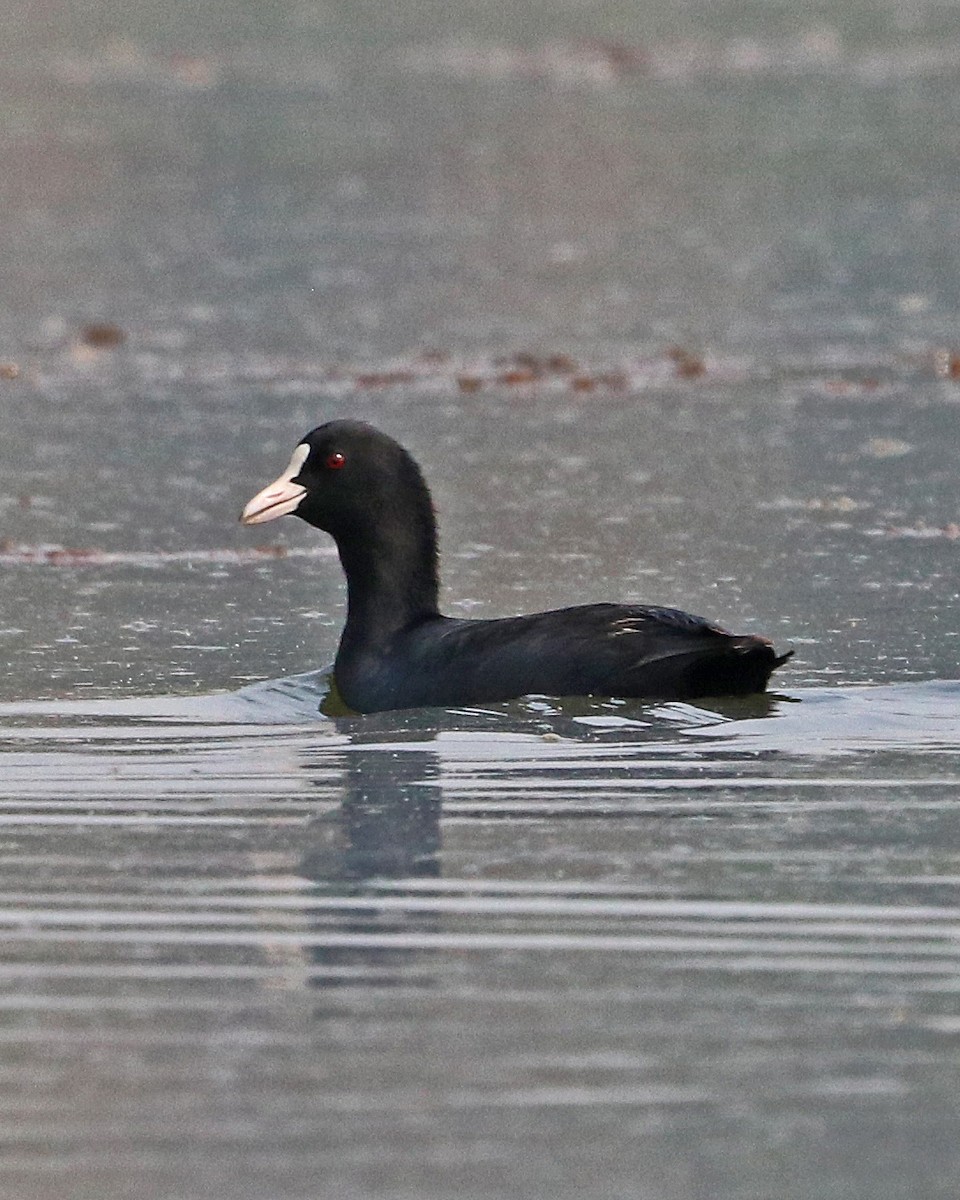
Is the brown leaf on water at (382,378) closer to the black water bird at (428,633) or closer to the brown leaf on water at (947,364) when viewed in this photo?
the brown leaf on water at (947,364)

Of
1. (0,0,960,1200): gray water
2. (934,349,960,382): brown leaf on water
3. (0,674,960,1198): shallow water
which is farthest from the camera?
(934,349,960,382): brown leaf on water

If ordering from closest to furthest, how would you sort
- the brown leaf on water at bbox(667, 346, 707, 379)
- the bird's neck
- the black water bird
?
1. the black water bird
2. the bird's neck
3. the brown leaf on water at bbox(667, 346, 707, 379)

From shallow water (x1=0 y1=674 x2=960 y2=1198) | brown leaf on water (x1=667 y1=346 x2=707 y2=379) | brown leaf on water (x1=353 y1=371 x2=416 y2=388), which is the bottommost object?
shallow water (x1=0 y1=674 x2=960 y2=1198)

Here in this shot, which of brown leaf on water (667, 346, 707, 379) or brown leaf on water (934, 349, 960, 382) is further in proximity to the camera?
brown leaf on water (667, 346, 707, 379)

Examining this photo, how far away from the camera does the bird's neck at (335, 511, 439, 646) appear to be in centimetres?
748

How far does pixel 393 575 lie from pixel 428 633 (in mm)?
286

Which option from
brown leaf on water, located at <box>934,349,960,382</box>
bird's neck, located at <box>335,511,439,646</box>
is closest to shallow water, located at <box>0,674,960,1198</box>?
bird's neck, located at <box>335,511,439,646</box>

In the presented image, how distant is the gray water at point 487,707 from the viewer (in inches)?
150

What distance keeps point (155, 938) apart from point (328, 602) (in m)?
4.16

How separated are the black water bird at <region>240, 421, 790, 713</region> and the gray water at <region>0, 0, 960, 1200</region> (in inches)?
4.1

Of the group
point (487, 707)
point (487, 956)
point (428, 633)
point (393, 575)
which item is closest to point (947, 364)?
point (393, 575)

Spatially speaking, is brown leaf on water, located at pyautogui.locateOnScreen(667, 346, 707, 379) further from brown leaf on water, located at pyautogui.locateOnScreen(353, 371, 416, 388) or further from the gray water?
brown leaf on water, located at pyautogui.locateOnScreen(353, 371, 416, 388)

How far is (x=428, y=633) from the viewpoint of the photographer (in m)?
7.29

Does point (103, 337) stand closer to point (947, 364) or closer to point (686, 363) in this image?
point (686, 363)
